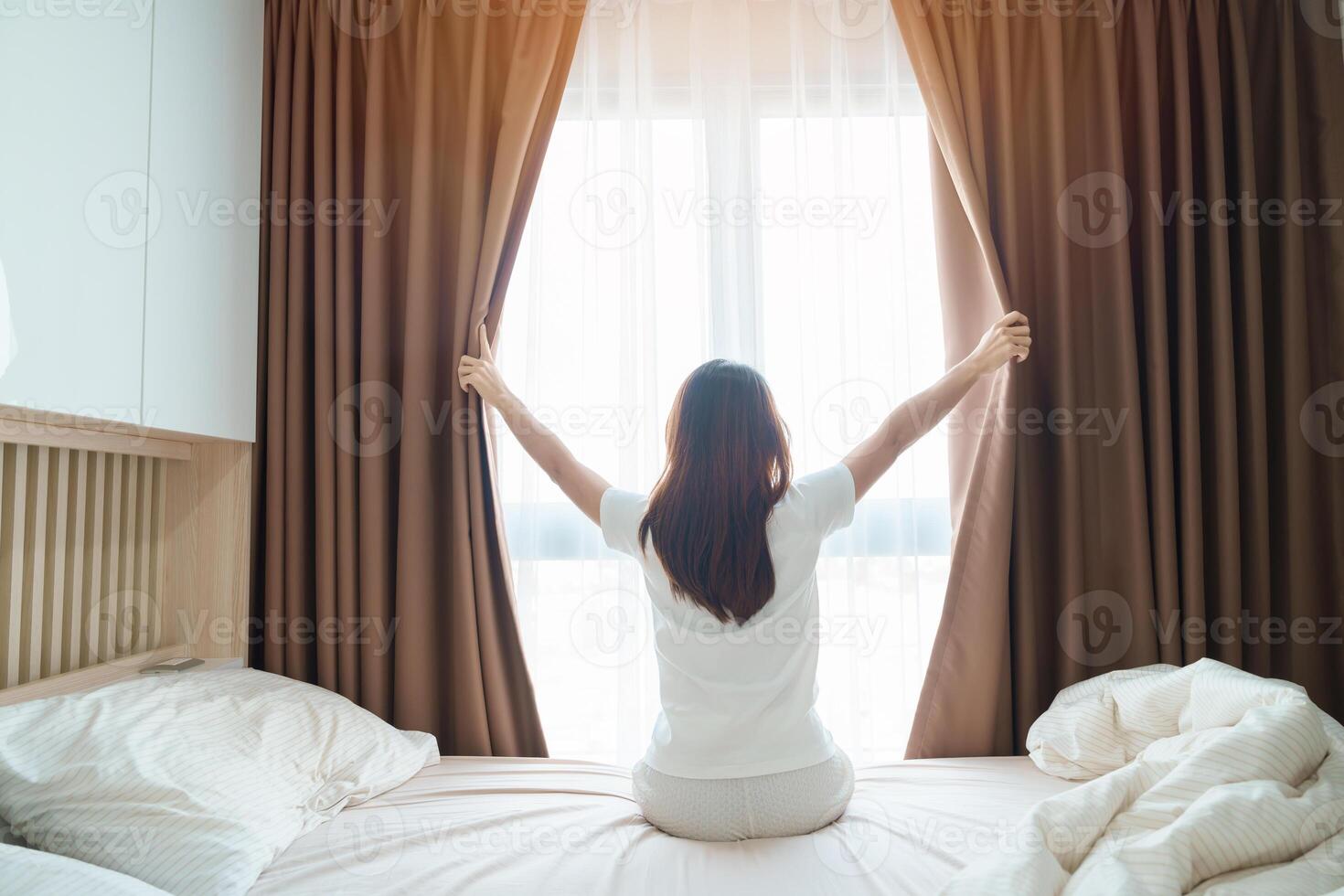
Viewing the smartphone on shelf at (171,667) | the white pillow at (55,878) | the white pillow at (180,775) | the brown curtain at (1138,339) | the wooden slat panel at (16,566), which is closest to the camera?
the white pillow at (55,878)

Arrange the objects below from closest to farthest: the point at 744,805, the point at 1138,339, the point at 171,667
→ the point at 744,805 → the point at 171,667 → the point at 1138,339

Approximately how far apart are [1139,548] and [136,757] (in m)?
2.03

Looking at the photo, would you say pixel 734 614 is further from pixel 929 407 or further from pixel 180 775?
pixel 180 775

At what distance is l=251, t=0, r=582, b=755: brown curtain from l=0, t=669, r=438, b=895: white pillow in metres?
0.32

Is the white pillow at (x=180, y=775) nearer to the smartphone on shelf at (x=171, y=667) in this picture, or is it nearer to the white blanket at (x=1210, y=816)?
the smartphone on shelf at (x=171, y=667)

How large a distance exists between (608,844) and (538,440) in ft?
2.55

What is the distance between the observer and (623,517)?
1517 millimetres

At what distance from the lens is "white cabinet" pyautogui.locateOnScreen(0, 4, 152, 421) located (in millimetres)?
1279

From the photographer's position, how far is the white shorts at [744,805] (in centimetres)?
138

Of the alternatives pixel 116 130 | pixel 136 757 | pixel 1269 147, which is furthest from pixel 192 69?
pixel 1269 147

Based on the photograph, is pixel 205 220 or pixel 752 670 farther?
pixel 205 220

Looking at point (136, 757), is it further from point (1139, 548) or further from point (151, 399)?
point (1139, 548)

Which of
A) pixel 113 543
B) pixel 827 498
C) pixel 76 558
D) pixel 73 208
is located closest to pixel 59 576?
pixel 76 558

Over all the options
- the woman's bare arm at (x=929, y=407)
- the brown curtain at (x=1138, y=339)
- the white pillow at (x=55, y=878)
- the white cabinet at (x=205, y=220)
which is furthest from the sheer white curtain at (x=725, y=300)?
the white pillow at (x=55, y=878)
